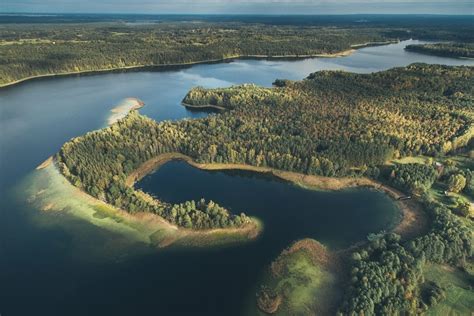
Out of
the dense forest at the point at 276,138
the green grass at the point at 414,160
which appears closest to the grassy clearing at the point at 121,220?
the dense forest at the point at 276,138

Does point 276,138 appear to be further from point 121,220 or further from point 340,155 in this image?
point 121,220

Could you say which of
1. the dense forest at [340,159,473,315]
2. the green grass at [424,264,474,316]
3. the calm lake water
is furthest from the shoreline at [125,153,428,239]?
the green grass at [424,264,474,316]

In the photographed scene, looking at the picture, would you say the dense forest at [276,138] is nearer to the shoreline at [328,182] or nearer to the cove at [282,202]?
the shoreline at [328,182]

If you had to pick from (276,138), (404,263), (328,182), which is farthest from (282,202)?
(404,263)

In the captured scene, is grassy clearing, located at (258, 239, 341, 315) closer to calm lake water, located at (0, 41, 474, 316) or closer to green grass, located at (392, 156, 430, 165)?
calm lake water, located at (0, 41, 474, 316)

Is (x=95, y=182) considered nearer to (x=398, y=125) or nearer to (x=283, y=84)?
(x=398, y=125)

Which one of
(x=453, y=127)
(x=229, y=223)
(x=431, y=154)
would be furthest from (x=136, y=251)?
(x=453, y=127)
